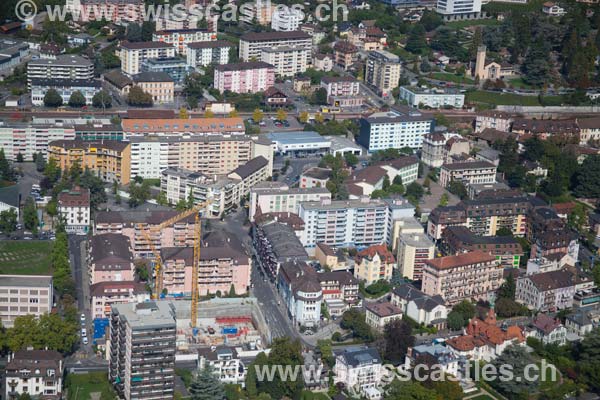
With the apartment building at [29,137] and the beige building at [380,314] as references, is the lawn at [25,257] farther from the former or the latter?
the beige building at [380,314]

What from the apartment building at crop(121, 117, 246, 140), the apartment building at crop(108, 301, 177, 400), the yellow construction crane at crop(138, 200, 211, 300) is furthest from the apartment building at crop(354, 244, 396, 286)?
the apartment building at crop(121, 117, 246, 140)

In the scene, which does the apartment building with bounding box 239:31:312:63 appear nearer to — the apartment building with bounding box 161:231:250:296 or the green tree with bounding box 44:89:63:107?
the green tree with bounding box 44:89:63:107

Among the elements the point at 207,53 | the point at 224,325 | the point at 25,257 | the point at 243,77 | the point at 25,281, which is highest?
the point at 207,53

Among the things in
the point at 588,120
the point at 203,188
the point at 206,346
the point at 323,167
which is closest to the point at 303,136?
the point at 323,167

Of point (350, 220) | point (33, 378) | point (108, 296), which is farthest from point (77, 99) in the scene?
point (33, 378)

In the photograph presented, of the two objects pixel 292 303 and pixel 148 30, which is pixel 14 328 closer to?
pixel 292 303

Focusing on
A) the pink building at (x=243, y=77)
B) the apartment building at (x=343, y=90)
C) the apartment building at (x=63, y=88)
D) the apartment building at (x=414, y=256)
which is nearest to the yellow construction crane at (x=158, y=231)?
the apartment building at (x=414, y=256)

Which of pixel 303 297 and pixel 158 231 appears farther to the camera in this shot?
pixel 158 231

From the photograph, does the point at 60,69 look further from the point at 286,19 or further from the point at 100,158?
the point at 286,19
